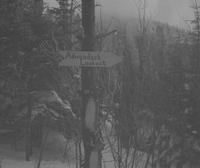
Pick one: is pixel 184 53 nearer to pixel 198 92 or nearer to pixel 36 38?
pixel 198 92

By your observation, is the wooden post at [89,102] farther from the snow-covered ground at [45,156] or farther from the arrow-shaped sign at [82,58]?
the snow-covered ground at [45,156]

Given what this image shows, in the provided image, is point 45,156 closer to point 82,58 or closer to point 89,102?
point 89,102

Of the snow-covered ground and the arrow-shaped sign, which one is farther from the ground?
the arrow-shaped sign

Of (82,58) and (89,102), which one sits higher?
(82,58)

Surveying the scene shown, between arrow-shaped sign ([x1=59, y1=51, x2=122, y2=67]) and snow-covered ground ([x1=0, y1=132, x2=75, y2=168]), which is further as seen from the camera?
snow-covered ground ([x1=0, y1=132, x2=75, y2=168])

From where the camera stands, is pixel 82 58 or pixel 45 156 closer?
pixel 82 58

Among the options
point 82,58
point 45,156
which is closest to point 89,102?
point 82,58

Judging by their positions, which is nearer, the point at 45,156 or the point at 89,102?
the point at 89,102

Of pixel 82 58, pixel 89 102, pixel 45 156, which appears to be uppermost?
pixel 82 58

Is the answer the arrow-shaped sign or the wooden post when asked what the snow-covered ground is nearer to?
the wooden post

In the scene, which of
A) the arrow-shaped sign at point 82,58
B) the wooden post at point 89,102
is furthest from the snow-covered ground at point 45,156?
the arrow-shaped sign at point 82,58

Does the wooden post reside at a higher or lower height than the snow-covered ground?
higher

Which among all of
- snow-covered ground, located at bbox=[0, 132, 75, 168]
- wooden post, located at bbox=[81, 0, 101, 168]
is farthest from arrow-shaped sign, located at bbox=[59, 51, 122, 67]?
snow-covered ground, located at bbox=[0, 132, 75, 168]

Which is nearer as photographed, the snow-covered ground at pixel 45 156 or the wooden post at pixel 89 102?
the wooden post at pixel 89 102
